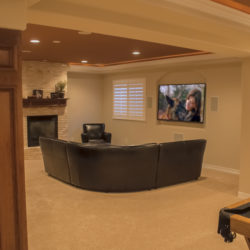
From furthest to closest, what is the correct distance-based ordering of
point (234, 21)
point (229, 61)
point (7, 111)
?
point (229, 61) < point (234, 21) < point (7, 111)

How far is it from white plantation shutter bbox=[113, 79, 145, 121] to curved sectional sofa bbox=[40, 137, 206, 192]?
346cm

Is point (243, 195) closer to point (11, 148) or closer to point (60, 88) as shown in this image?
point (11, 148)

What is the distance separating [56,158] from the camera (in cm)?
610

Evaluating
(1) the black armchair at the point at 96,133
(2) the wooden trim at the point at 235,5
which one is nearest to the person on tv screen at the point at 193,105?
(1) the black armchair at the point at 96,133

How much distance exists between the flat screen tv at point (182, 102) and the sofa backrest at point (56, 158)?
353cm

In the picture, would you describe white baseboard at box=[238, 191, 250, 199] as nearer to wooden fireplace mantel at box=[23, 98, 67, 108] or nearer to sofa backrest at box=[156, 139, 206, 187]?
sofa backrest at box=[156, 139, 206, 187]

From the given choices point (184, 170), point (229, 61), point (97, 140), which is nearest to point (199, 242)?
point (184, 170)

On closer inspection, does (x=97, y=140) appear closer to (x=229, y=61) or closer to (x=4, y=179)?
(x=229, y=61)

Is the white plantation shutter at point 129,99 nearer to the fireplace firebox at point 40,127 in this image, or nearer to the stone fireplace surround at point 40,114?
the stone fireplace surround at point 40,114

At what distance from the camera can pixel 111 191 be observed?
5.48m

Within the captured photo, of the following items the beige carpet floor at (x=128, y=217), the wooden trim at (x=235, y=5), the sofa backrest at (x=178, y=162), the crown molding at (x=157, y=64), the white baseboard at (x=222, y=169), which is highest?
the wooden trim at (x=235, y=5)

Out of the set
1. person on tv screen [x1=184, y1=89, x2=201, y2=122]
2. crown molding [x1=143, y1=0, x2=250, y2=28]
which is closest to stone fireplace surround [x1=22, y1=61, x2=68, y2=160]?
person on tv screen [x1=184, y1=89, x2=201, y2=122]

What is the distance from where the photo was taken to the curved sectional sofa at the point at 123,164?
530 cm

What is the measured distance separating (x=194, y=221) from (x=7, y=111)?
3.08m
